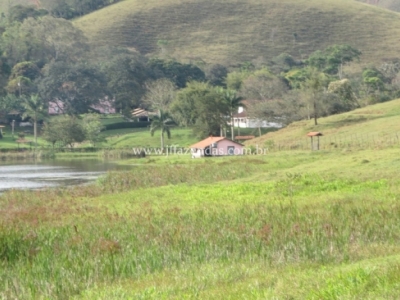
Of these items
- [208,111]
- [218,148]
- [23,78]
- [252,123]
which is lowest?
[218,148]

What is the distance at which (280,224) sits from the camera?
21.9 m

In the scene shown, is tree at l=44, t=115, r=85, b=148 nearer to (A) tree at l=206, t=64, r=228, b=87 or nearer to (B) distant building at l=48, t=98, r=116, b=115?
(B) distant building at l=48, t=98, r=116, b=115

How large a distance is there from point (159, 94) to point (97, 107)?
1499cm

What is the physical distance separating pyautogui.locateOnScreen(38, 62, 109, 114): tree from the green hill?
52.4 metres

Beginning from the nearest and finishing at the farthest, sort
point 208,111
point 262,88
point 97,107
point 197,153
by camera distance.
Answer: point 197,153, point 208,111, point 262,88, point 97,107

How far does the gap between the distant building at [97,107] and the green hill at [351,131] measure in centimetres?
5436

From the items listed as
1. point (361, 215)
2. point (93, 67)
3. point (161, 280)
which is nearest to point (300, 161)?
point (361, 215)

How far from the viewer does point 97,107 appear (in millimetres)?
139375

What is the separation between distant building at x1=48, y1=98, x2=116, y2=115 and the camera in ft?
448

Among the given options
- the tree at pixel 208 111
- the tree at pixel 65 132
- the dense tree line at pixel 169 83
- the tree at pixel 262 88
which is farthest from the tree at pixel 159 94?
the tree at pixel 208 111

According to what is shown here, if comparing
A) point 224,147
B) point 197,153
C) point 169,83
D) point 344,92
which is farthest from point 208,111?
point 169,83

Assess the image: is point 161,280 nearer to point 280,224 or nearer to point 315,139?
point 280,224

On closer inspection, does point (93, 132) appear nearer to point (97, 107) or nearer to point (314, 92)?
point (314, 92)

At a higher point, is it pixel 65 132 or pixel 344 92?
pixel 344 92
